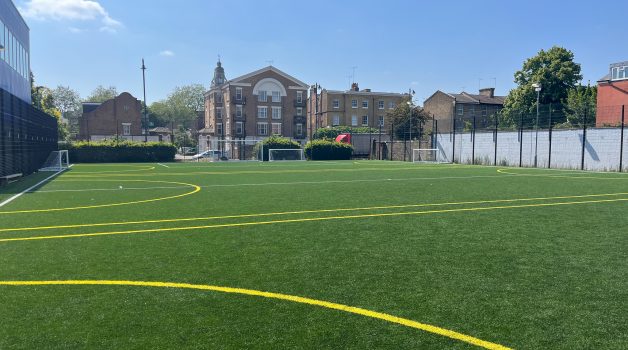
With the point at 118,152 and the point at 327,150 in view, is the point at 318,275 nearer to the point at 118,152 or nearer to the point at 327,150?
the point at 118,152

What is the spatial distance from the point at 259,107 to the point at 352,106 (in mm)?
15073

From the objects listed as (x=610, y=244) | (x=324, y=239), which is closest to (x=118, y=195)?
(x=324, y=239)

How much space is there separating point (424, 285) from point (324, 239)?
266 centimetres

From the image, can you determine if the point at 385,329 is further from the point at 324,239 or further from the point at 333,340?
the point at 324,239

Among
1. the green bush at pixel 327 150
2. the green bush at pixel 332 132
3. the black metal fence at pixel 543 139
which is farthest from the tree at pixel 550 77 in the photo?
the green bush at pixel 332 132

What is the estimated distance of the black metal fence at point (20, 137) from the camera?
63.9ft

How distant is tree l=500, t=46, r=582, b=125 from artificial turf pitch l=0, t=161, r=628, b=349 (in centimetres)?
4484

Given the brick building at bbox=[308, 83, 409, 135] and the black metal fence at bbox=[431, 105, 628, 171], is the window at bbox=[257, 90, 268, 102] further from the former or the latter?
the black metal fence at bbox=[431, 105, 628, 171]

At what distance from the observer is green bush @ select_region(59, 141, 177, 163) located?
42.9 m

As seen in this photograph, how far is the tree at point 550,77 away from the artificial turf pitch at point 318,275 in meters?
44.8

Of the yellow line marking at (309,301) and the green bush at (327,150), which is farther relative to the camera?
the green bush at (327,150)

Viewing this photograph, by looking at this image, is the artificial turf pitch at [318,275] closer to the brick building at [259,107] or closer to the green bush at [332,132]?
the green bush at [332,132]

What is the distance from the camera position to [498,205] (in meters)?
11.6

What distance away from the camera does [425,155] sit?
44.3 metres
